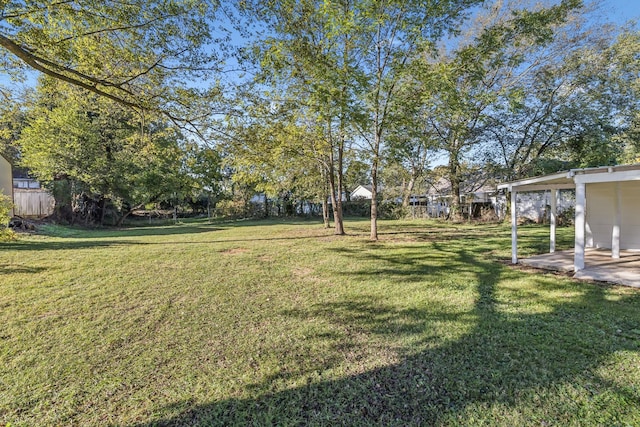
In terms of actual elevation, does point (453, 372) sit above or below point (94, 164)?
below

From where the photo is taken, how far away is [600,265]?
614cm

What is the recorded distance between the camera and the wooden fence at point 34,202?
50.6 ft

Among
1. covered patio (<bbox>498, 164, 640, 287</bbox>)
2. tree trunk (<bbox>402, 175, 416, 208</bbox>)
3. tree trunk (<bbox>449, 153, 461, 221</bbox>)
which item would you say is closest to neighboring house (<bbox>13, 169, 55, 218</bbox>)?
covered patio (<bbox>498, 164, 640, 287</bbox>)

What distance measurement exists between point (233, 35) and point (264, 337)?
5.49 m

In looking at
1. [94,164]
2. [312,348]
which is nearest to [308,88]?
[312,348]

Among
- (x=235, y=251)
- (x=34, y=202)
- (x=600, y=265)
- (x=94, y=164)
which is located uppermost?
(x=94, y=164)

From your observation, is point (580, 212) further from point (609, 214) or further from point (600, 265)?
point (609, 214)

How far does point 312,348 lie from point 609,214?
29.0ft

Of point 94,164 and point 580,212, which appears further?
point 94,164

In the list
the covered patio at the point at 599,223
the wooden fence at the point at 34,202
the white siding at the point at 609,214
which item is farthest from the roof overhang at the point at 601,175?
the wooden fence at the point at 34,202

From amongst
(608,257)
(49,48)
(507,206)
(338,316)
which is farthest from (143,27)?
(507,206)

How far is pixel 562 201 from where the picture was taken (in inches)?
666

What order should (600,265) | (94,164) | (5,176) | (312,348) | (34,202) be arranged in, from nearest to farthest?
(312,348)
(600,265)
(5,176)
(94,164)
(34,202)

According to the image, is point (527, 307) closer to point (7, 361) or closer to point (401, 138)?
point (7, 361)
